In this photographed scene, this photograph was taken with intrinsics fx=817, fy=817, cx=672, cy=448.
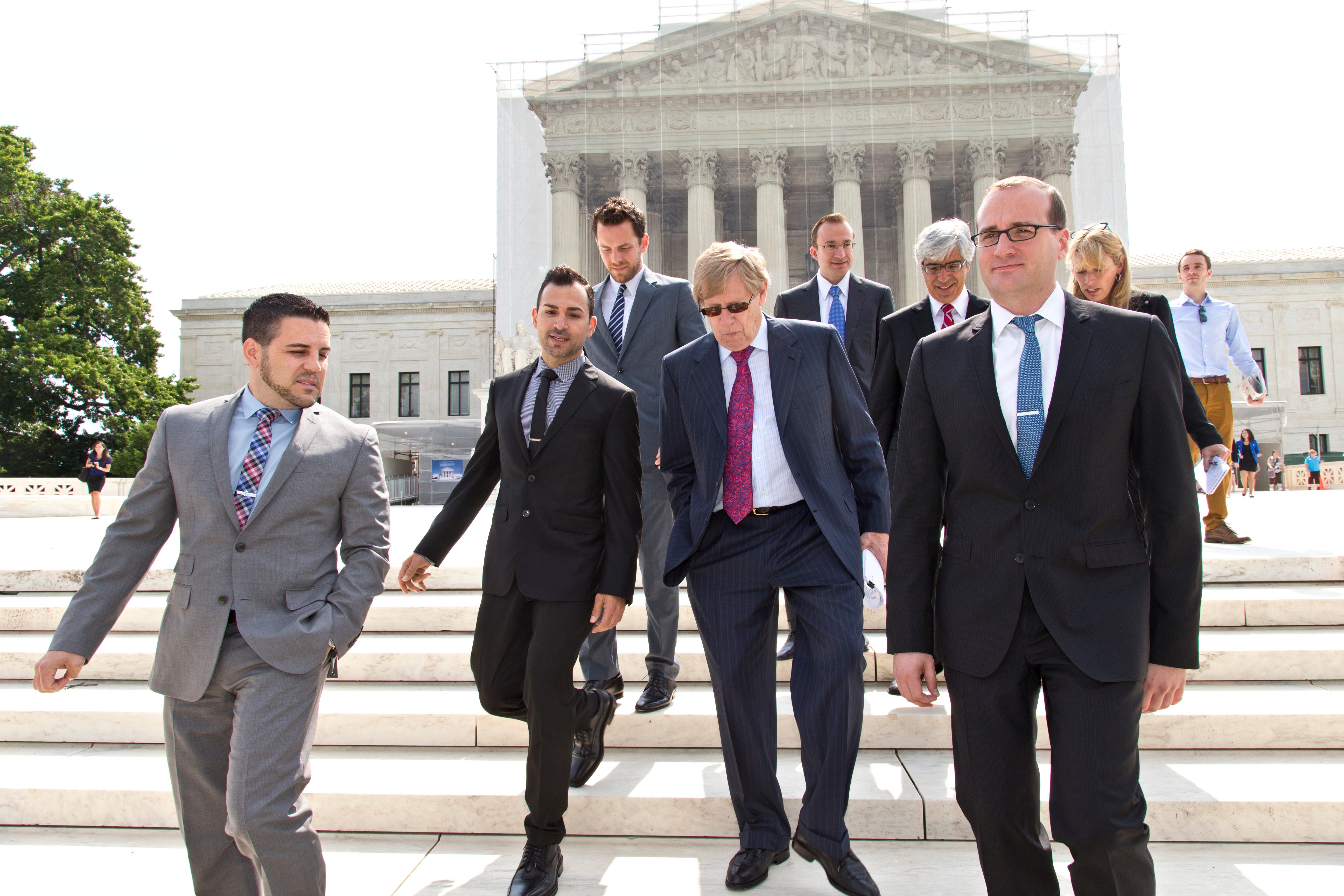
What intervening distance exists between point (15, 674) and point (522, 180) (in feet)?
110

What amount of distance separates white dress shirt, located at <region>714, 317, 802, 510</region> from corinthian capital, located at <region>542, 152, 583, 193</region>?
32699 millimetres

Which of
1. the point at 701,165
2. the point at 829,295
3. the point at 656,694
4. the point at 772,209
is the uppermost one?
the point at 701,165

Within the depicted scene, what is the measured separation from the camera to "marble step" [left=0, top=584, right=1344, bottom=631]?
463 cm

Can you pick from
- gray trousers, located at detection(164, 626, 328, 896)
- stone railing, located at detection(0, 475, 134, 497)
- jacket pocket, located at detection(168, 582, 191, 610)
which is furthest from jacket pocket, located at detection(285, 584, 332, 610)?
stone railing, located at detection(0, 475, 134, 497)

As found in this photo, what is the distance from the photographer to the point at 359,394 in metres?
46.1

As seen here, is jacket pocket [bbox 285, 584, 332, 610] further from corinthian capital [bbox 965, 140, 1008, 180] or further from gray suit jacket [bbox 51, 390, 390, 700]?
corinthian capital [bbox 965, 140, 1008, 180]

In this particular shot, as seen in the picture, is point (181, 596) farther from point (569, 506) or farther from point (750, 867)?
point (750, 867)

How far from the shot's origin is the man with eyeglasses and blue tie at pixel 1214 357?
6492 millimetres

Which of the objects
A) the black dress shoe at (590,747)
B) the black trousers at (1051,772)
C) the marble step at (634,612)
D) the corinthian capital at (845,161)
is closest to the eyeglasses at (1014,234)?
the black trousers at (1051,772)

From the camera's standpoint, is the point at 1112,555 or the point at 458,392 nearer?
the point at 1112,555

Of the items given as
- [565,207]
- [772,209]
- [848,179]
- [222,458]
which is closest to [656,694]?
[222,458]

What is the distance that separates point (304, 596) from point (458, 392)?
44777 mm

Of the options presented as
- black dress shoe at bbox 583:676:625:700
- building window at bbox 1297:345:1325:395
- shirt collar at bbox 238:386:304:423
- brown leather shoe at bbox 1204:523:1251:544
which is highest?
building window at bbox 1297:345:1325:395

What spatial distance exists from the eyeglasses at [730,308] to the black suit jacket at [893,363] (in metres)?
1.42
